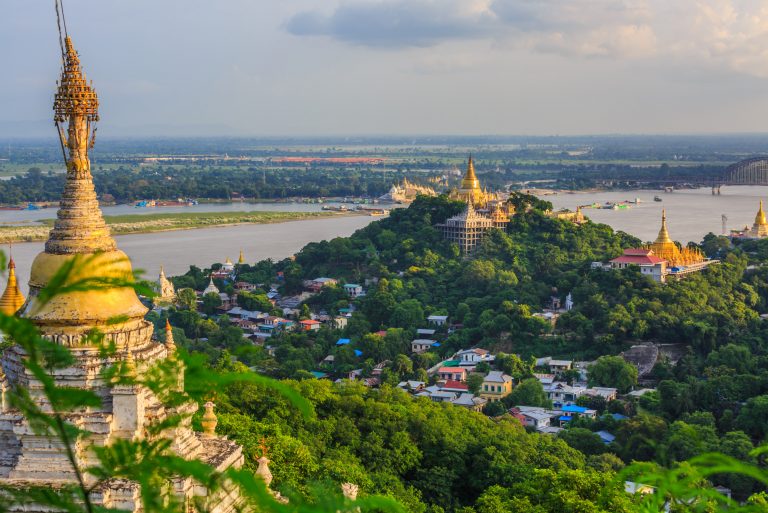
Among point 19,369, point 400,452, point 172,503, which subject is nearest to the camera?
point 172,503

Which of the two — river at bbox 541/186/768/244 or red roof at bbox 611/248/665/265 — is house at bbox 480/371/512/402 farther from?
river at bbox 541/186/768/244

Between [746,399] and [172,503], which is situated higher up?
[172,503]

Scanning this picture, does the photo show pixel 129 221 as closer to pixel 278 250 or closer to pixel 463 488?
pixel 278 250

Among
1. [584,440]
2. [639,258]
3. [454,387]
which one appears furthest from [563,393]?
[639,258]

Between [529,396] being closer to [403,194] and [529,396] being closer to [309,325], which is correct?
[309,325]

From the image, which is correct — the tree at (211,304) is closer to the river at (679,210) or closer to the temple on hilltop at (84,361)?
the river at (679,210)

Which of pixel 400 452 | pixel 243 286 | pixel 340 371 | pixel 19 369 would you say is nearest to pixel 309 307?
pixel 243 286

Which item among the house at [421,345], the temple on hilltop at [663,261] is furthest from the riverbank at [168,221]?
the temple on hilltop at [663,261]
